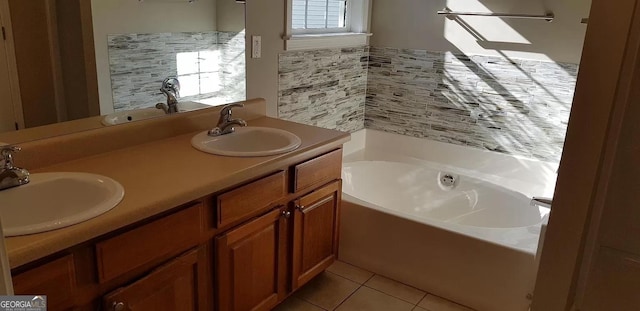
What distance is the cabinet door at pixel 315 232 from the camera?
223 cm

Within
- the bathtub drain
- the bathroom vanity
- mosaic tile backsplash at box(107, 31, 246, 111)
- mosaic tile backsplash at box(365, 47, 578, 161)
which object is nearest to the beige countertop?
the bathroom vanity

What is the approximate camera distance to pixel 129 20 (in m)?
1.90

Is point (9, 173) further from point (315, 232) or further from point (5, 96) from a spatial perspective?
point (315, 232)

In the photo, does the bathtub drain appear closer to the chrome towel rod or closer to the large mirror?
the chrome towel rod

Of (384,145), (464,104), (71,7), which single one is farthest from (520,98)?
(71,7)

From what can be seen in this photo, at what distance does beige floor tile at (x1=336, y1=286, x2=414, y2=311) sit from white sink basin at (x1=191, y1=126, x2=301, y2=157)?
872 mm

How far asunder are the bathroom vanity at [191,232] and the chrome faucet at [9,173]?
5.8 inches

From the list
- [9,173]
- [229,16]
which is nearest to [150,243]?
[9,173]

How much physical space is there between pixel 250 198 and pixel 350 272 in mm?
1094

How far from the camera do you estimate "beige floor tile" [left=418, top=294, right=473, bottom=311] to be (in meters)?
2.43

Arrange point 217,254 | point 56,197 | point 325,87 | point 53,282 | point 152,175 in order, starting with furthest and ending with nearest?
point 325,87 → point 217,254 → point 152,175 → point 56,197 → point 53,282

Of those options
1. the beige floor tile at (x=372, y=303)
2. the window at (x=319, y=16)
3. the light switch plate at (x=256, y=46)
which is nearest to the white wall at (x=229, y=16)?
the light switch plate at (x=256, y=46)

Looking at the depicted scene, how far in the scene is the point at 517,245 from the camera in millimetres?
2277

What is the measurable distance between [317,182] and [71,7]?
47.8 inches
